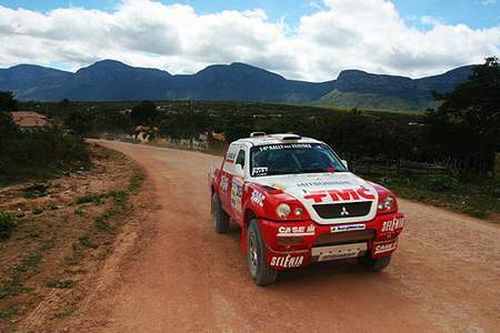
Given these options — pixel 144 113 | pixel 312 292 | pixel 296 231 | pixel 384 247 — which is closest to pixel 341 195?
pixel 296 231

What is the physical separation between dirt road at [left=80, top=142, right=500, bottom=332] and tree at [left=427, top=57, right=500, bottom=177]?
29999 mm

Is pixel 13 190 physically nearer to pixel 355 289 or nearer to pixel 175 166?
pixel 175 166

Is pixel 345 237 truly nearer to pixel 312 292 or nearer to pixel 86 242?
pixel 312 292

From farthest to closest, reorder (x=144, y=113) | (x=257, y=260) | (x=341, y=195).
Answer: (x=144, y=113) → (x=257, y=260) → (x=341, y=195)

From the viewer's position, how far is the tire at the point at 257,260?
589 cm

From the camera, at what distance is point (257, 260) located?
6.03 meters

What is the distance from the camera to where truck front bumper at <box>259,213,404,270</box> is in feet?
18.0

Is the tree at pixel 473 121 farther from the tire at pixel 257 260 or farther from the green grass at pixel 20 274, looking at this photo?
the green grass at pixel 20 274

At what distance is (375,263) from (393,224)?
792 mm

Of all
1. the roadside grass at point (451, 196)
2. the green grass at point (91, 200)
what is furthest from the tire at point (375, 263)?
the green grass at point (91, 200)

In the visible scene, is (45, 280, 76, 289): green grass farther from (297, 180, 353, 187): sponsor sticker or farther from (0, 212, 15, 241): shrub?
(297, 180, 353, 187): sponsor sticker

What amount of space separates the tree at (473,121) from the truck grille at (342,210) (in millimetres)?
33219

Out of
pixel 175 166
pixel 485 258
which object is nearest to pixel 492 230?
pixel 485 258

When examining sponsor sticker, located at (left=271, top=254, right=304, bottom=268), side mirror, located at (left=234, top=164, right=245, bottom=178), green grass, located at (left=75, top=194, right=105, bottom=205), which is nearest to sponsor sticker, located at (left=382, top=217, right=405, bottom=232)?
sponsor sticker, located at (left=271, top=254, right=304, bottom=268)
